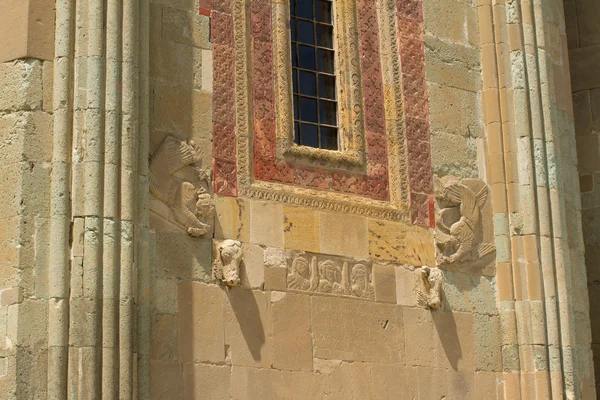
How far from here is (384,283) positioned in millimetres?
14617

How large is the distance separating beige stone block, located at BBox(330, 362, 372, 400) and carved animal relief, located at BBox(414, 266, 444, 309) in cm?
100

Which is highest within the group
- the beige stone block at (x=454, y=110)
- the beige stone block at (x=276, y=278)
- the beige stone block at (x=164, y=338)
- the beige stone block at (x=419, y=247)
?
the beige stone block at (x=454, y=110)

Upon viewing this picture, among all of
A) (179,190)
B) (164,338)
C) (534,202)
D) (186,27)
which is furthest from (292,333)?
(534,202)

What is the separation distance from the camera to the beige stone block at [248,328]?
1345cm

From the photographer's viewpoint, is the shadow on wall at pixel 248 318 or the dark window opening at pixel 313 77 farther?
the dark window opening at pixel 313 77

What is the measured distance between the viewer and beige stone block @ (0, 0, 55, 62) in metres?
12.7

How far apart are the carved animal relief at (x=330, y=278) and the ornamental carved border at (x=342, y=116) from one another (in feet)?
1.88

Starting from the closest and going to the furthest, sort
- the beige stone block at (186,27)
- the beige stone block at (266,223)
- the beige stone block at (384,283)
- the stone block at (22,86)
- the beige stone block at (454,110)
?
the stone block at (22,86) → the beige stone block at (186,27) → the beige stone block at (266,223) → the beige stone block at (384,283) → the beige stone block at (454,110)

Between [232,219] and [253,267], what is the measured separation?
482mm

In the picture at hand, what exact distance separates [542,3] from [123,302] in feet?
21.5

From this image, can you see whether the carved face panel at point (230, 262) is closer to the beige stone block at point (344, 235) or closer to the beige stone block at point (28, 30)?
the beige stone block at point (344, 235)

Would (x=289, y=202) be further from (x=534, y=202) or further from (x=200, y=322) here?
(x=534, y=202)

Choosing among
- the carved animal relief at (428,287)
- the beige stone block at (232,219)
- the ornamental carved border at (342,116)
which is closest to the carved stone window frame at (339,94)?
the ornamental carved border at (342,116)

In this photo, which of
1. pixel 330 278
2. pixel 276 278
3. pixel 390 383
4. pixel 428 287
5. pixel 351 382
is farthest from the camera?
pixel 428 287
